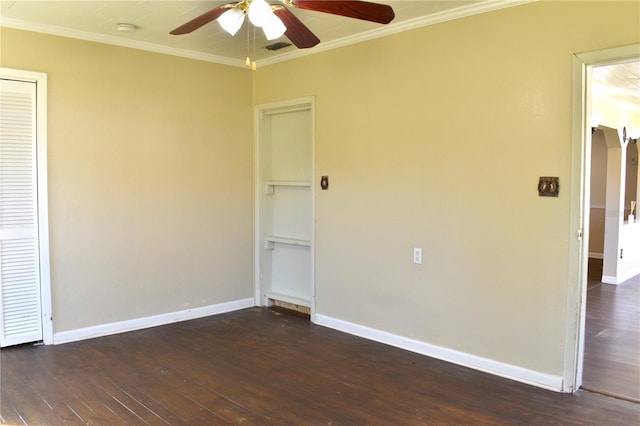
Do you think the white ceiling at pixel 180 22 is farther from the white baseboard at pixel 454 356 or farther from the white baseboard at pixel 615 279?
the white baseboard at pixel 615 279

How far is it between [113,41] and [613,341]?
16.2 ft

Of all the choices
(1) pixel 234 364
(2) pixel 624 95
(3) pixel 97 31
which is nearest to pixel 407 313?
(1) pixel 234 364

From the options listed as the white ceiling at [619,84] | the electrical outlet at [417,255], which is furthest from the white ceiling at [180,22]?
the electrical outlet at [417,255]

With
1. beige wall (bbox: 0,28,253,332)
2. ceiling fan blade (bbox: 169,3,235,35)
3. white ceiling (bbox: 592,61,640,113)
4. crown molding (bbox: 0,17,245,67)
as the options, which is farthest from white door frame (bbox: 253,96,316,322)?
white ceiling (bbox: 592,61,640,113)

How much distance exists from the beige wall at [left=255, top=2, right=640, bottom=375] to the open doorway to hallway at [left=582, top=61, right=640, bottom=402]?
1.37ft

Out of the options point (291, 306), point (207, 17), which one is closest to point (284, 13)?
point (207, 17)

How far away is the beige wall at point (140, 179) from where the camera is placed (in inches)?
151

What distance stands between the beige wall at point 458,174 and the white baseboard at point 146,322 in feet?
3.44

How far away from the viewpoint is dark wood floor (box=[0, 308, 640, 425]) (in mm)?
2701

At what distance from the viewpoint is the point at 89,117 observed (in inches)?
155

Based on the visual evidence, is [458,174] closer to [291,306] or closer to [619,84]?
[291,306]

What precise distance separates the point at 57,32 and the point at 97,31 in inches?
11.4

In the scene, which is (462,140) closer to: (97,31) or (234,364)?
(234,364)

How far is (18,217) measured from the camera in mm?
3652
